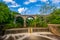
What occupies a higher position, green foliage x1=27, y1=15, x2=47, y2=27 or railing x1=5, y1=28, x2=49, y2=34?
green foliage x1=27, y1=15, x2=47, y2=27

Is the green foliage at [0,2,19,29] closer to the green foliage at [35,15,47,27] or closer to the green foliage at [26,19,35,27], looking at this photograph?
the green foliage at [26,19,35,27]

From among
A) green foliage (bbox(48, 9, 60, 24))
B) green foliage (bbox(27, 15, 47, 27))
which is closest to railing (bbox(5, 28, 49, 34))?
green foliage (bbox(27, 15, 47, 27))

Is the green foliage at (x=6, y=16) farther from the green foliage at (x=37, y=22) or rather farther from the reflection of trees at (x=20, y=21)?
the green foliage at (x=37, y=22)

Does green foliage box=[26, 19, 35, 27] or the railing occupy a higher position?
green foliage box=[26, 19, 35, 27]

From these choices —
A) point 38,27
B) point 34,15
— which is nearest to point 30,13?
point 34,15

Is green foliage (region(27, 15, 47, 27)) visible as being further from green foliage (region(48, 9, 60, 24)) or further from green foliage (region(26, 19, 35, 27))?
green foliage (region(48, 9, 60, 24))

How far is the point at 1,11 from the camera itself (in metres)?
3.83

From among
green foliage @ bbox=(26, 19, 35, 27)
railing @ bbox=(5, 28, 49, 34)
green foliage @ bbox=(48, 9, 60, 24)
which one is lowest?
railing @ bbox=(5, 28, 49, 34)

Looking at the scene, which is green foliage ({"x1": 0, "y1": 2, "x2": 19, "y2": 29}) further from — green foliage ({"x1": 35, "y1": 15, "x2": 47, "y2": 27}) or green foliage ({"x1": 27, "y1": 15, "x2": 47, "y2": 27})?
green foliage ({"x1": 35, "y1": 15, "x2": 47, "y2": 27})

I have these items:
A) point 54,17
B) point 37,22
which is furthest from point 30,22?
point 54,17

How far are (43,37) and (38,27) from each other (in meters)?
0.22

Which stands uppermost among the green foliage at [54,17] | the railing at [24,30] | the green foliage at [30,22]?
the green foliage at [54,17]

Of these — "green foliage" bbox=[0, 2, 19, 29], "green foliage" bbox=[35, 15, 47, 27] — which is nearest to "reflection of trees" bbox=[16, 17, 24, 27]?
"green foliage" bbox=[0, 2, 19, 29]

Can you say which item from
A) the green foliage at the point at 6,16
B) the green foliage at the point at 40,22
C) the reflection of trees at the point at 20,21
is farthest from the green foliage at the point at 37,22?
the green foliage at the point at 6,16
